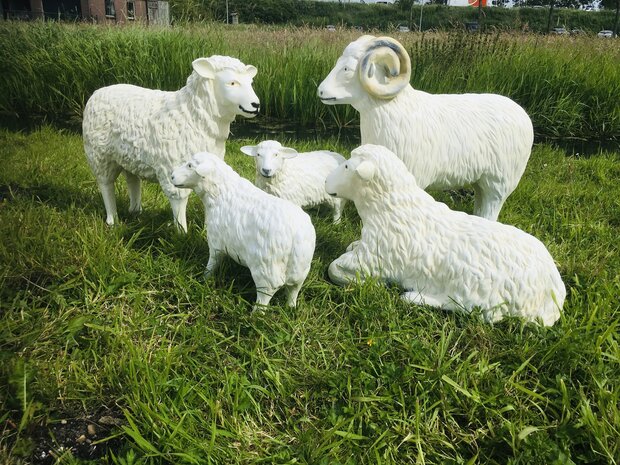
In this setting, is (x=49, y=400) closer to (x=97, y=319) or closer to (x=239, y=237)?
(x=97, y=319)

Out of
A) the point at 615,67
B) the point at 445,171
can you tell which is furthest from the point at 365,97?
the point at 615,67

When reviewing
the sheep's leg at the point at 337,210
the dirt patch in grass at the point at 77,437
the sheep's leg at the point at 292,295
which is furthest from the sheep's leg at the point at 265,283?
the sheep's leg at the point at 337,210

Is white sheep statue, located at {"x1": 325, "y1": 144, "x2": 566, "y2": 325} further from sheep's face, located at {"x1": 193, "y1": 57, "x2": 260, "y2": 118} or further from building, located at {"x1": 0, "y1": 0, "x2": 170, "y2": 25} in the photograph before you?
building, located at {"x1": 0, "y1": 0, "x2": 170, "y2": 25}

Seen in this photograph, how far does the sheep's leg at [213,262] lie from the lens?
8.77 feet

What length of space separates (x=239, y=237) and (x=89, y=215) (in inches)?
60.5

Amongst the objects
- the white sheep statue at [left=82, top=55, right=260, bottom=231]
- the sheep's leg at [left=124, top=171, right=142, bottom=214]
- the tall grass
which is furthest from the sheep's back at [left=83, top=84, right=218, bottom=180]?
the tall grass

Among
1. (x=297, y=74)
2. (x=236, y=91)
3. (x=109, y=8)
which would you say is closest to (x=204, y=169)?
(x=236, y=91)

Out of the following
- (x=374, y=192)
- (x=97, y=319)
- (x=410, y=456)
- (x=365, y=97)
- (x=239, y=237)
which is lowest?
(x=410, y=456)

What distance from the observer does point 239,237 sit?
7.99ft

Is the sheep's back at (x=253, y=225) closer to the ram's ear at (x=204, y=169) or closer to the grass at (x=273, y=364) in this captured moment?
the ram's ear at (x=204, y=169)

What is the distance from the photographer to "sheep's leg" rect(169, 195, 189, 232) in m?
3.05

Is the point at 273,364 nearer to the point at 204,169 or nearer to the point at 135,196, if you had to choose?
the point at 204,169

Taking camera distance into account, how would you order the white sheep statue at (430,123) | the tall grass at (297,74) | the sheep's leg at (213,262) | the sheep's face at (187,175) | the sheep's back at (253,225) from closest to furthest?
1. the sheep's back at (253,225)
2. the sheep's face at (187,175)
3. the sheep's leg at (213,262)
4. the white sheep statue at (430,123)
5. the tall grass at (297,74)

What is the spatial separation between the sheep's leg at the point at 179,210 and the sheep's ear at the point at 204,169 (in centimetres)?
56
